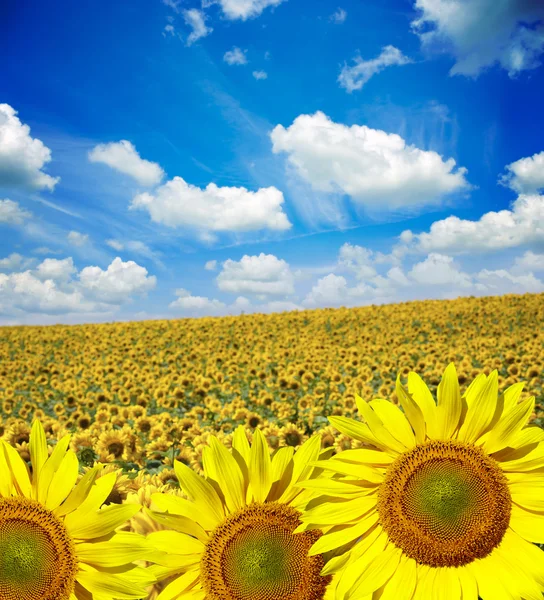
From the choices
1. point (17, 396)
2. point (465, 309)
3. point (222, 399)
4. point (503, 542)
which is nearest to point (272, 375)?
point (222, 399)

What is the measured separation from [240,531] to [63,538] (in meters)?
0.46

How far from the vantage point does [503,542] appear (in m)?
1.55

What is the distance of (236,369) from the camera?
15891 mm

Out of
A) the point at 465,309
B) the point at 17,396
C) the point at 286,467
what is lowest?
the point at 17,396

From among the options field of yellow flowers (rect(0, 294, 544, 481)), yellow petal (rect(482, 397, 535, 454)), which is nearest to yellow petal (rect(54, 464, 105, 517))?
yellow petal (rect(482, 397, 535, 454))

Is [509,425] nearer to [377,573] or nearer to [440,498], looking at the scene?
[440,498]

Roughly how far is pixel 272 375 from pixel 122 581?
13.6m

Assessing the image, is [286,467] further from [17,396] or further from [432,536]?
[17,396]

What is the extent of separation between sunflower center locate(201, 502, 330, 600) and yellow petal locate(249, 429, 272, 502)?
5 cm

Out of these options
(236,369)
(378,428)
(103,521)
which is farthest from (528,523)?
(236,369)

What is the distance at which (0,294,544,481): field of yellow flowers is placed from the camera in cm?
591

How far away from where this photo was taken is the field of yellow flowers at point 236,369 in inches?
233

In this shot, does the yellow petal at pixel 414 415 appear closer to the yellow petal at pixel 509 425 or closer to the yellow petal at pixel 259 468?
the yellow petal at pixel 509 425

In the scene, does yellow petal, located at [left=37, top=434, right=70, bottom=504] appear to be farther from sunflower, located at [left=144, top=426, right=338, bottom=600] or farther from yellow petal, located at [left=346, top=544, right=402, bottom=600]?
yellow petal, located at [left=346, top=544, right=402, bottom=600]
